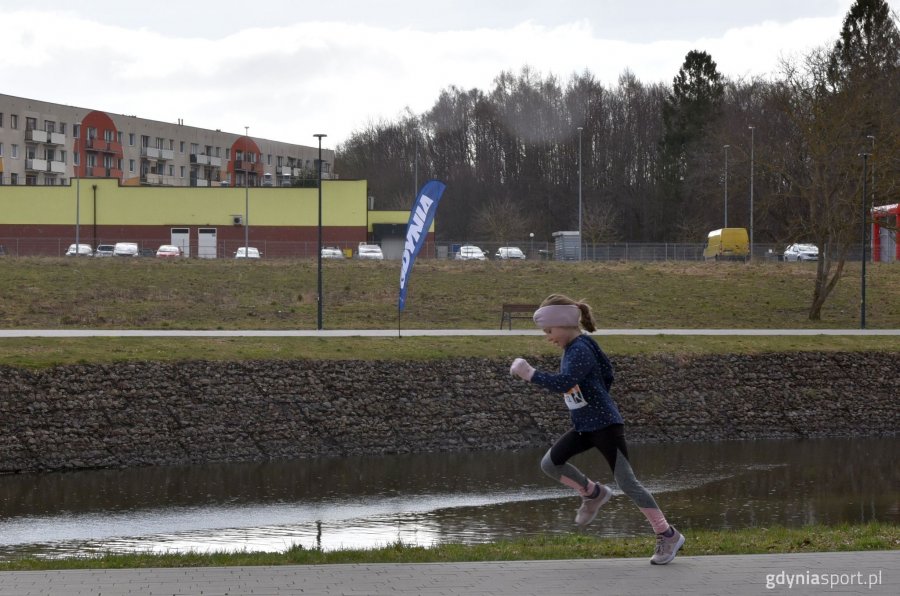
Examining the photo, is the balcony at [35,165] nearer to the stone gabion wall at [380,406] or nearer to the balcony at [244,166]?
the balcony at [244,166]

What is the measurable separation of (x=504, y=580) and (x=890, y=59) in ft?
233

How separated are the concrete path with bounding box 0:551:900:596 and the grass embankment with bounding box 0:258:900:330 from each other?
24.8 m

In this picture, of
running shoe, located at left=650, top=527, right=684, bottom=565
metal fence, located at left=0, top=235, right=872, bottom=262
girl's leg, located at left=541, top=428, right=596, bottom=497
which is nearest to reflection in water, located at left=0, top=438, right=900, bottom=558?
girl's leg, located at left=541, top=428, right=596, bottom=497

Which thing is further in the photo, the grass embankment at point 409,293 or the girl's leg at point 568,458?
the grass embankment at point 409,293

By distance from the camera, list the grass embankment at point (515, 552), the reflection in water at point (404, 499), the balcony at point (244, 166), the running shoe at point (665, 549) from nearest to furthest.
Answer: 1. the running shoe at point (665, 549)
2. the grass embankment at point (515, 552)
3. the reflection in water at point (404, 499)
4. the balcony at point (244, 166)

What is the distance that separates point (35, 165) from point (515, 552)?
3955 inches

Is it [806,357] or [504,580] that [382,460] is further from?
[504,580]

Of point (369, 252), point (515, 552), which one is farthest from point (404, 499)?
point (369, 252)

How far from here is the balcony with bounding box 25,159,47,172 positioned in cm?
10206

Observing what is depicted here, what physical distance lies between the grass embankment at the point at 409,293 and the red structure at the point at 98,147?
6141 cm

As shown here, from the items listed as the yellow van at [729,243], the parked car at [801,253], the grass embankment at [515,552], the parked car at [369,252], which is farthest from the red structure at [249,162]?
the grass embankment at [515,552]

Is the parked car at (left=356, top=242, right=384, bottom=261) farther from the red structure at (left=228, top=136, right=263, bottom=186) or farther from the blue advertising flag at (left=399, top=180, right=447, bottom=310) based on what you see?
the red structure at (left=228, top=136, right=263, bottom=186)

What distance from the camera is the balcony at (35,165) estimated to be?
102m

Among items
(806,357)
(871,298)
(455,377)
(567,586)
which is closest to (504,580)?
(567,586)
